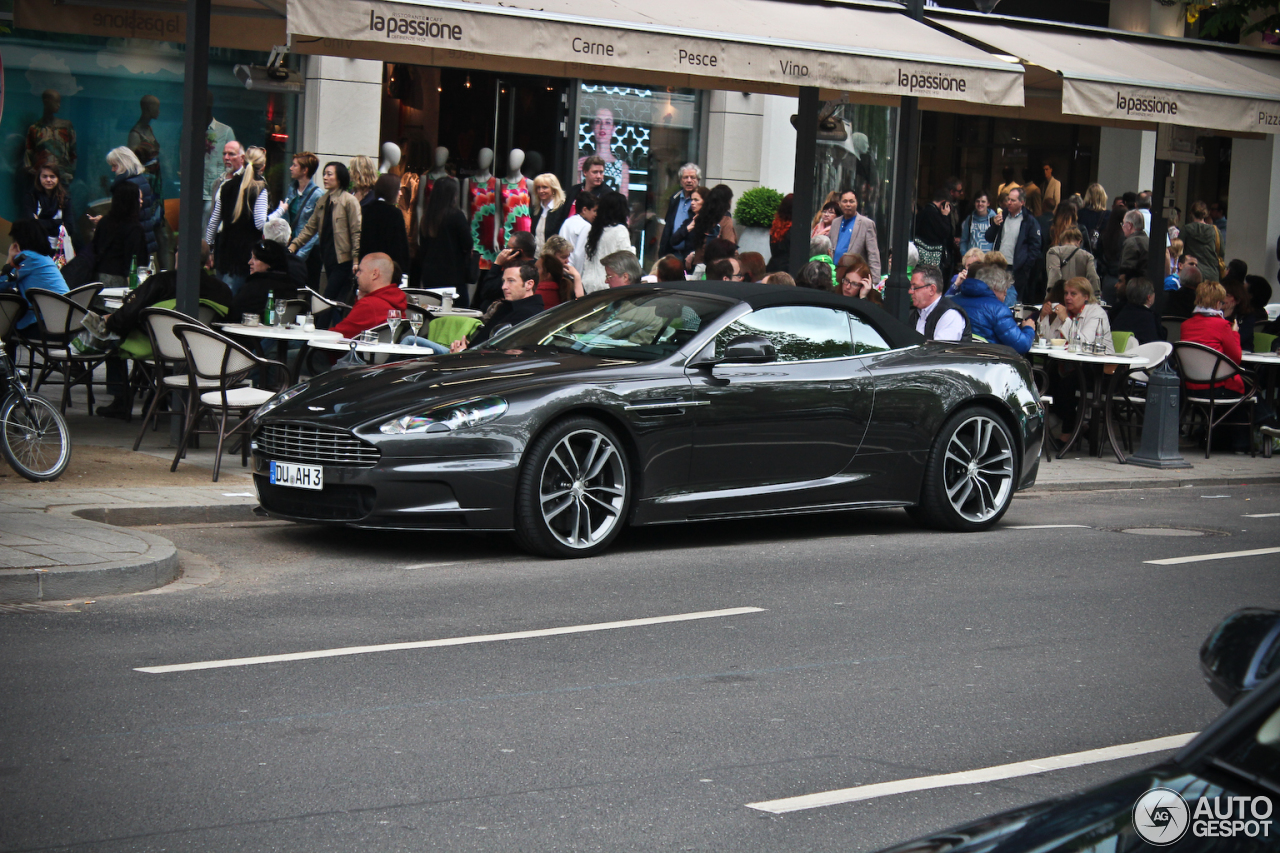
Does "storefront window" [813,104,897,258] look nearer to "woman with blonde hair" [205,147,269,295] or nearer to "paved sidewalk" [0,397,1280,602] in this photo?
"paved sidewalk" [0,397,1280,602]

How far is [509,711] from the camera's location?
220 inches

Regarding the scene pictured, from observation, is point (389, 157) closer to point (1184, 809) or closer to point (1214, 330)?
point (1214, 330)

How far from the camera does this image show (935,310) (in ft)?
41.2

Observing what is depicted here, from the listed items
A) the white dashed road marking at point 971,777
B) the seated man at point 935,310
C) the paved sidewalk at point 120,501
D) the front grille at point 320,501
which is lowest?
the white dashed road marking at point 971,777

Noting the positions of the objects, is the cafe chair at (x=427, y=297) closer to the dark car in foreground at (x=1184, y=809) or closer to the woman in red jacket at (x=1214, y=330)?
the woman in red jacket at (x=1214, y=330)

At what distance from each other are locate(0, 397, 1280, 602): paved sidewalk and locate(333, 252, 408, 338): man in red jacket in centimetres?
133

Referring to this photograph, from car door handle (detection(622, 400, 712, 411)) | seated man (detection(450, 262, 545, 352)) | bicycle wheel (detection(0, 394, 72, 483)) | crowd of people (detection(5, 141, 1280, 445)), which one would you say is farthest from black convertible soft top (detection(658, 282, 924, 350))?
bicycle wheel (detection(0, 394, 72, 483))

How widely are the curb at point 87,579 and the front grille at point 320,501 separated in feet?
3.15

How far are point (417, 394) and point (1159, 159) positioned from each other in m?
11.2

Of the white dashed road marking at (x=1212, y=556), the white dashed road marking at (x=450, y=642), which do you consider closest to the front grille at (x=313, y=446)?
the white dashed road marking at (x=450, y=642)

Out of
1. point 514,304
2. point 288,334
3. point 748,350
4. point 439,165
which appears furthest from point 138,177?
point 748,350

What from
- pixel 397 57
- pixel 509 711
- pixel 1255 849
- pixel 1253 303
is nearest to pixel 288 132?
pixel 397 57

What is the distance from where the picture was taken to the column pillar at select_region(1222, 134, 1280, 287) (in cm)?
2891

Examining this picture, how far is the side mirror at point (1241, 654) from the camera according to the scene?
255cm
